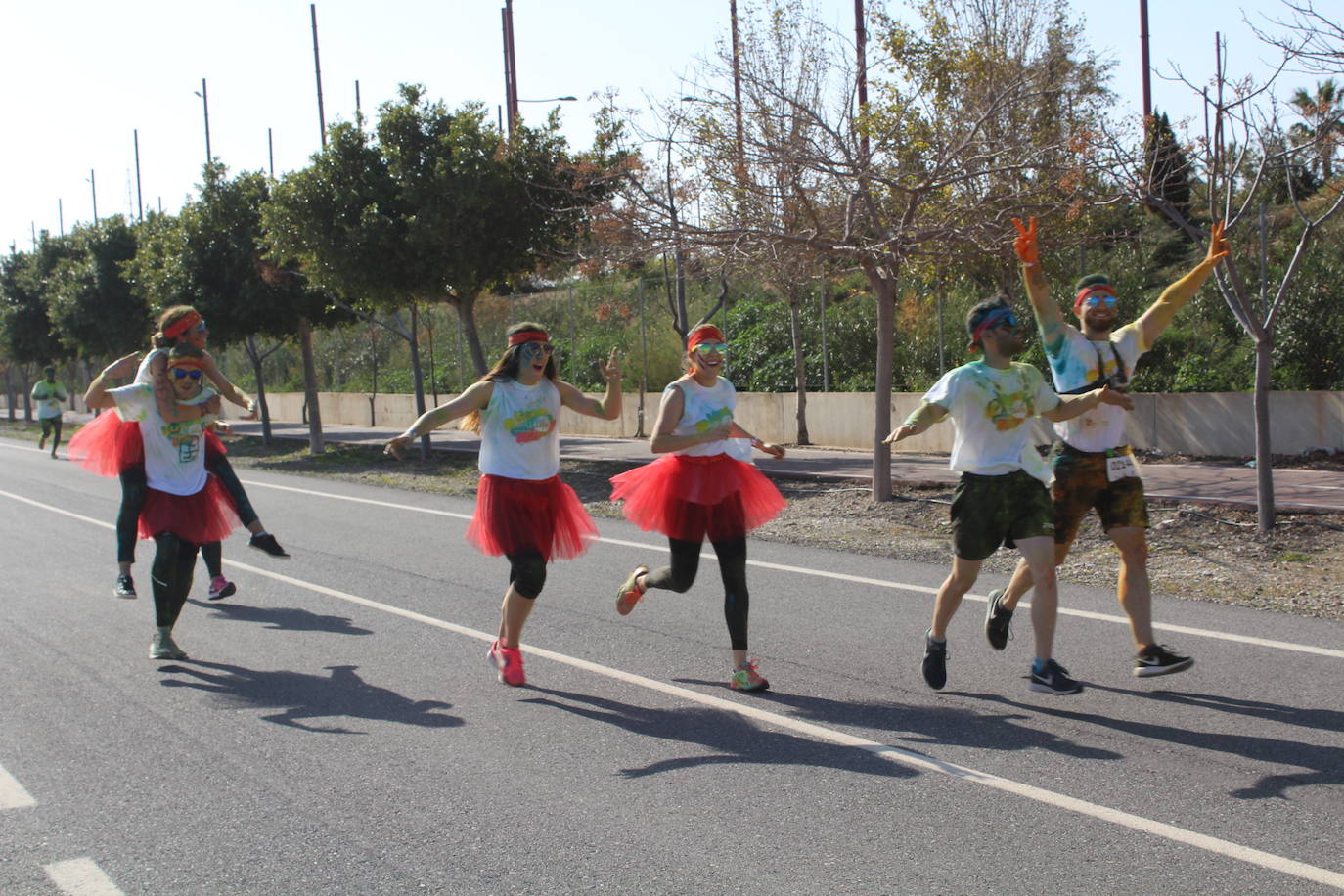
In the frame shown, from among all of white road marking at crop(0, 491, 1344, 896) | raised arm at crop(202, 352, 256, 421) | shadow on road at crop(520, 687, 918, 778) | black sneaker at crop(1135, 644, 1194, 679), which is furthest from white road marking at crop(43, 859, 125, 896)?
black sneaker at crop(1135, 644, 1194, 679)

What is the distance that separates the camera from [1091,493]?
6.02 meters

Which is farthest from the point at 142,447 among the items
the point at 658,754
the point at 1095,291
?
the point at 1095,291

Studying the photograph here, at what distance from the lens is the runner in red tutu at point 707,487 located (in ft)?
20.4

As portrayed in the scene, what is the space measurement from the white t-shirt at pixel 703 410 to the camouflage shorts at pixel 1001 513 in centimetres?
126

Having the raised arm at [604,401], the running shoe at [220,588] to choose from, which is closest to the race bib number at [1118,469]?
the raised arm at [604,401]

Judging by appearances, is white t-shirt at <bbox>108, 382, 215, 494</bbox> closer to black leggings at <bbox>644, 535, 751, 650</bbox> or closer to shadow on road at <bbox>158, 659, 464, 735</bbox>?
shadow on road at <bbox>158, 659, 464, 735</bbox>

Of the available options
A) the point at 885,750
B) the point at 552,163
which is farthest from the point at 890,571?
the point at 552,163

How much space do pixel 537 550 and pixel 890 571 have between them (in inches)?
153

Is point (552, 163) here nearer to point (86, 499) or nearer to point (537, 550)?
point (86, 499)

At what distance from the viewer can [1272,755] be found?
4906 millimetres

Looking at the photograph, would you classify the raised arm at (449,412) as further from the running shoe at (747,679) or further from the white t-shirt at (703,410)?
the running shoe at (747,679)

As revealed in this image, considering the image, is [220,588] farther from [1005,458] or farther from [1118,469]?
[1118,469]

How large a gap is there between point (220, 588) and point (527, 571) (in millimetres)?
3390

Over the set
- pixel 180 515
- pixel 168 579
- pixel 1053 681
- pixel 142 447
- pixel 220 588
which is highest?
pixel 142 447
